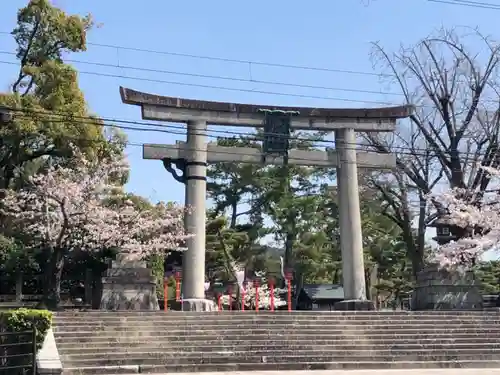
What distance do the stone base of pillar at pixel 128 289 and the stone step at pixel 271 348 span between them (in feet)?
17.1

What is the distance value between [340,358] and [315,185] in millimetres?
22896

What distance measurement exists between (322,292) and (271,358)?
1927 centimetres

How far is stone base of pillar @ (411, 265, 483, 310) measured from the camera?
21641 millimetres

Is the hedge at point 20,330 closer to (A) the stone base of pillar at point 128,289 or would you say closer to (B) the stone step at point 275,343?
(B) the stone step at point 275,343

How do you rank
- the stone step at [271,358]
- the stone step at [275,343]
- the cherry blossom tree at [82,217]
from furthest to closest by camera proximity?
the cherry blossom tree at [82,217] < the stone step at [275,343] < the stone step at [271,358]

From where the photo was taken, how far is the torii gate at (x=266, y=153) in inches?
867

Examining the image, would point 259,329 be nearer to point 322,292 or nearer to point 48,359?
point 48,359

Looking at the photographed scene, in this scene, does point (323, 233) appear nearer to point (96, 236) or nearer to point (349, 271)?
point (349, 271)

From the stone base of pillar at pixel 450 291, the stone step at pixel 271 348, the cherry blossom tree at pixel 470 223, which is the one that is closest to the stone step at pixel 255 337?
the stone step at pixel 271 348

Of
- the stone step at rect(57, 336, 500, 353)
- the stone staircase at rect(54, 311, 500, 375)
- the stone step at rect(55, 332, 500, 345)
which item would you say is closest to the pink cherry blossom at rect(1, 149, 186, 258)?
the stone staircase at rect(54, 311, 500, 375)

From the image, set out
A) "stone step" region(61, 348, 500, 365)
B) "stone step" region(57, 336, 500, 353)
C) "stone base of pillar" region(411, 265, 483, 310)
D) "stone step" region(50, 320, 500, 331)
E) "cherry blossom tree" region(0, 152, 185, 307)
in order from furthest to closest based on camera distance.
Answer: "stone base of pillar" region(411, 265, 483, 310) → "cherry blossom tree" region(0, 152, 185, 307) → "stone step" region(50, 320, 500, 331) → "stone step" region(57, 336, 500, 353) → "stone step" region(61, 348, 500, 365)

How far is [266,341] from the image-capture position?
16172mm

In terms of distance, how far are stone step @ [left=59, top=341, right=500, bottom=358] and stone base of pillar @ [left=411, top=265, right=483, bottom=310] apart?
4.36m

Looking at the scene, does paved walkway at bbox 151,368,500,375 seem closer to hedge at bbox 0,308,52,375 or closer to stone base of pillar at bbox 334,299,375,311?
hedge at bbox 0,308,52,375
